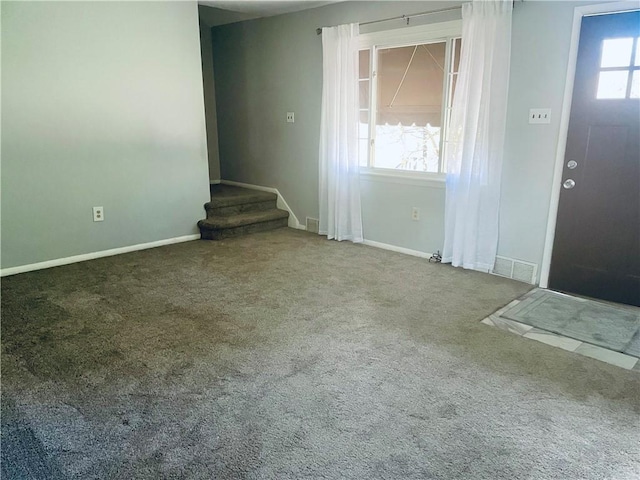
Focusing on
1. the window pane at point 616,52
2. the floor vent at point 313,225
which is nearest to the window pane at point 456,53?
the window pane at point 616,52

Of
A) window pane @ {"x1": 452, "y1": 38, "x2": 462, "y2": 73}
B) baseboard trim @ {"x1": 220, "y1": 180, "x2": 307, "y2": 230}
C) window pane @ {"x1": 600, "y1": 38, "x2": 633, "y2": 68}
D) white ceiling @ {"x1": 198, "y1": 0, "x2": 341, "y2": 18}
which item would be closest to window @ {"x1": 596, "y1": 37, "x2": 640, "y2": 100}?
window pane @ {"x1": 600, "y1": 38, "x2": 633, "y2": 68}

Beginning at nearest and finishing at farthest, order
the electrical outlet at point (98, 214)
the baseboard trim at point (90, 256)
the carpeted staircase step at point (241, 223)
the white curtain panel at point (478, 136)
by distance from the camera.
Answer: the white curtain panel at point (478, 136) → the baseboard trim at point (90, 256) → the electrical outlet at point (98, 214) → the carpeted staircase step at point (241, 223)

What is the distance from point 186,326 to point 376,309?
49.3 inches

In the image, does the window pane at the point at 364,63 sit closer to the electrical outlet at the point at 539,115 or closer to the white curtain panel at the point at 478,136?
the white curtain panel at the point at 478,136

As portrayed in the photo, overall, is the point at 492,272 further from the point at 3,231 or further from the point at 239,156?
the point at 3,231

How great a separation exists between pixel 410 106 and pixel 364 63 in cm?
66

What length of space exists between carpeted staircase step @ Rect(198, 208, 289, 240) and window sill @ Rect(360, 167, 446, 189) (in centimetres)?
127

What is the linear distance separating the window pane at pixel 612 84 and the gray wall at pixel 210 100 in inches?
180

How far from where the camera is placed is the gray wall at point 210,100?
5797 mm

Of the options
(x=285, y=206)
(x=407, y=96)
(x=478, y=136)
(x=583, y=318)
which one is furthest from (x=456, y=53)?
(x=285, y=206)

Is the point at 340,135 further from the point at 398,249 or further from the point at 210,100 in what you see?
the point at 210,100

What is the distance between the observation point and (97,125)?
3.92m

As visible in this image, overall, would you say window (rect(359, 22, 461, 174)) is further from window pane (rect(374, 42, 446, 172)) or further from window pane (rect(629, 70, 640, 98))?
window pane (rect(629, 70, 640, 98))

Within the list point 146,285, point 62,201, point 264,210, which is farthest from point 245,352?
point 264,210
